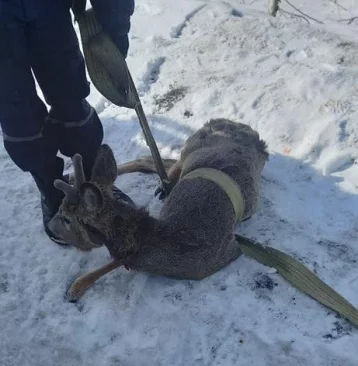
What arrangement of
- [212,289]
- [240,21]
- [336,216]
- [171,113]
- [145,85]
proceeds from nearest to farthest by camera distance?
[212,289], [336,216], [171,113], [145,85], [240,21]

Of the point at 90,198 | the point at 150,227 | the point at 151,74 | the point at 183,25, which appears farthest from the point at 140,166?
the point at 183,25

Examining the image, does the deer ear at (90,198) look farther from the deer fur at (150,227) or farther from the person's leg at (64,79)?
the person's leg at (64,79)

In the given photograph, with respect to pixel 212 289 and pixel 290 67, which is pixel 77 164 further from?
pixel 290 67

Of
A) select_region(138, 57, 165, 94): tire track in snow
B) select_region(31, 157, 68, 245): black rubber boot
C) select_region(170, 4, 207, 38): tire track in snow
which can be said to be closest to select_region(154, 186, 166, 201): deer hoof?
select_region(31, 157, 68, 245): black rubber boot

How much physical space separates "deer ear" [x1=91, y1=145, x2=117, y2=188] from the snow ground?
2.09 ft

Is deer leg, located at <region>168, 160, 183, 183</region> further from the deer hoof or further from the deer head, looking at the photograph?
the deer head

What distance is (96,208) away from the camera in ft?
11.6

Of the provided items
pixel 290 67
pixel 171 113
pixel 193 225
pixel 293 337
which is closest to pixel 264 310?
pixel 293 337

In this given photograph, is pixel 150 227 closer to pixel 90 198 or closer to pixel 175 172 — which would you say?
pixel 90 198

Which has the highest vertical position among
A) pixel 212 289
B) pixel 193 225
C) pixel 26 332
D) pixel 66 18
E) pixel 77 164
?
pixel 66 18

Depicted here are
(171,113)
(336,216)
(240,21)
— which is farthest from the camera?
(240,21)

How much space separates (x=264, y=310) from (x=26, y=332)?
1628mm

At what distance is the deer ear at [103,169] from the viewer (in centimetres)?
384

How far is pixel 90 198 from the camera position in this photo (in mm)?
3438
